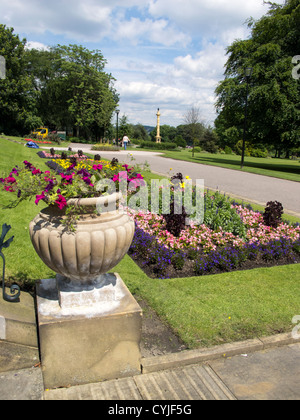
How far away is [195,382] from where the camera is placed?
116 inches

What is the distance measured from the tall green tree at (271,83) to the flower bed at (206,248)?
20425mm

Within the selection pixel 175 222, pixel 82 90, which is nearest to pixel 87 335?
pixel 175 222

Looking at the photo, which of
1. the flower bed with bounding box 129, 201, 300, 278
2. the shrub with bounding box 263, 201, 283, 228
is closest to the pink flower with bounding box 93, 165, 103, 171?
the flower bed with bounding box 129, 201, 300, 278

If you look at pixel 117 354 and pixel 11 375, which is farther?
pixel 117 354

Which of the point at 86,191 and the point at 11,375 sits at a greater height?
the point at 86,191

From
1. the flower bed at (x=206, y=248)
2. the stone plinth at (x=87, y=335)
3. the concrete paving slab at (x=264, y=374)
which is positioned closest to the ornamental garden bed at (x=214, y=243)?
the flower bed at (x=206, y=248)

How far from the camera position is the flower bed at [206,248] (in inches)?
216

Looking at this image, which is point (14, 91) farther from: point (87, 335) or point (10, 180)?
point (87, 335)

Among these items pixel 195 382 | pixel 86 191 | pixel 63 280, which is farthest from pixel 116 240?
pixel 195 382

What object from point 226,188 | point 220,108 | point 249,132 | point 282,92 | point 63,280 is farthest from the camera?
point 220,108

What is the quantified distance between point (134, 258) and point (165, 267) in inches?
29.9
